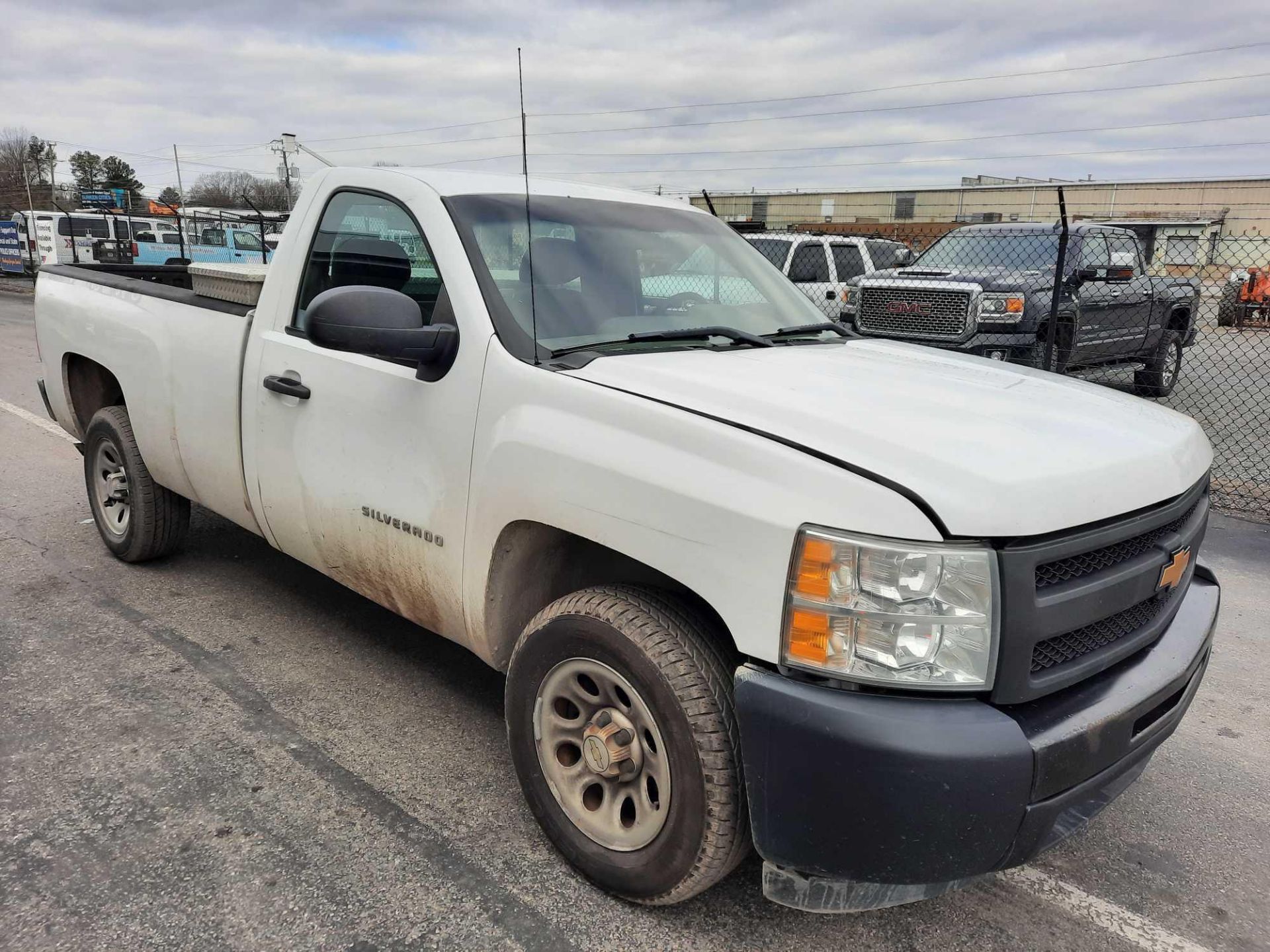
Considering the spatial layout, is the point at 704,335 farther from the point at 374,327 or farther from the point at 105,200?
the point at 105,200

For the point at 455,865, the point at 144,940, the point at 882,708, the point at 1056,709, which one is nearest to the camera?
the point at 882,708

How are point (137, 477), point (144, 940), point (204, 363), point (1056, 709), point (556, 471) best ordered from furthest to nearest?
point (137, 477) < point (204, 363) < point (556, 471) < point (144, 940) < point (1056, 709)

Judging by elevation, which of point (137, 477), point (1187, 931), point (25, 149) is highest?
point (25, 149)

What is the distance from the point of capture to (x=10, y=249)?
28.6 meters

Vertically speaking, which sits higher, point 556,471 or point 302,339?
point 302,339

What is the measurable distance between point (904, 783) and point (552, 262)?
1924mm

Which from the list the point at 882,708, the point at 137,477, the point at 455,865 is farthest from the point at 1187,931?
the point at 137,477

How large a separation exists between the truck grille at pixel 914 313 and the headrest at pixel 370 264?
5.48 metres

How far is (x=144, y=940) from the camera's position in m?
2.27

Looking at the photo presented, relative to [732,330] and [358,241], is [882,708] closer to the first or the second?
[732,330]

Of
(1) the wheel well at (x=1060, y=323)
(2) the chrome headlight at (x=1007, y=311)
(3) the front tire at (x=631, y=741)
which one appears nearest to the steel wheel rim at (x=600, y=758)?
(3) the front tire at (x=631, y=741)

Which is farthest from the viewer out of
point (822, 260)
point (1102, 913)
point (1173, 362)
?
point (822, 260)

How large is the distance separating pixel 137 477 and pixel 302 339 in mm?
1671

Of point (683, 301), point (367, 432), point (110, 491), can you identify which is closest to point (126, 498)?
point (110, 491)
